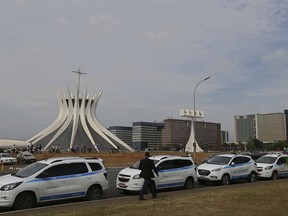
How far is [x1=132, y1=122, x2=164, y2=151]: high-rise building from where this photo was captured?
146m

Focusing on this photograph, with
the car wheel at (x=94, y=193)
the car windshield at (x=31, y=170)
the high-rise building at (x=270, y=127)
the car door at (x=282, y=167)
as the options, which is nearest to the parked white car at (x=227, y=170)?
the car door at (x=282, y=167)

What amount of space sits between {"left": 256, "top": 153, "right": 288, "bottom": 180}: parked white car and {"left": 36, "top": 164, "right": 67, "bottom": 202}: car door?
539 inches

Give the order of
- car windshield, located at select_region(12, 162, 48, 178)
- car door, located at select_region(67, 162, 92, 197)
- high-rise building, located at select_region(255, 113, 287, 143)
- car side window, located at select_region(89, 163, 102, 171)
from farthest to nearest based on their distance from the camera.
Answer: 1. high-rise building, located at select_region(255, 113, 287, 143)
2. car side window, located at select_region(89, 163, 102, 171)
3. car door, located at select_region(67, 162, 92, 197)
4. car windshield, located at select_region(12, 162, 48, 178)

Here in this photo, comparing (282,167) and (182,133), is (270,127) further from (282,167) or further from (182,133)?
(282,167)

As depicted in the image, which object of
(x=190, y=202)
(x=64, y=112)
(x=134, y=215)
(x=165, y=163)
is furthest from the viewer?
(x=64, y=112)

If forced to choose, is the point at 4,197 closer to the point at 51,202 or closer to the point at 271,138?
the point at 51,202

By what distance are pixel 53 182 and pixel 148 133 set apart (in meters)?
136

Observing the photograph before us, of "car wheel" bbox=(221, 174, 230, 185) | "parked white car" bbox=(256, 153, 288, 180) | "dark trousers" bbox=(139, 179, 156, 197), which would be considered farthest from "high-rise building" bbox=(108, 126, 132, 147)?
"dark trousers" bbox=(139, 179, 156, 197)

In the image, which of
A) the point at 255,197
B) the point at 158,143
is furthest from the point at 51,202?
the point at 158,143

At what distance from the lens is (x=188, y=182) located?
1758cm

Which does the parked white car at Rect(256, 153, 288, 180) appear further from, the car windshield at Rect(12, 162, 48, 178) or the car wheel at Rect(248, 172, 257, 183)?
the car windshield at Rect(12, 162, 48, 178)

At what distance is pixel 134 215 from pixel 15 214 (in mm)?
3723

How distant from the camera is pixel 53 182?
12.9 meters

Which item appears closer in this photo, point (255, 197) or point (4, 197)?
point (4, 197)
